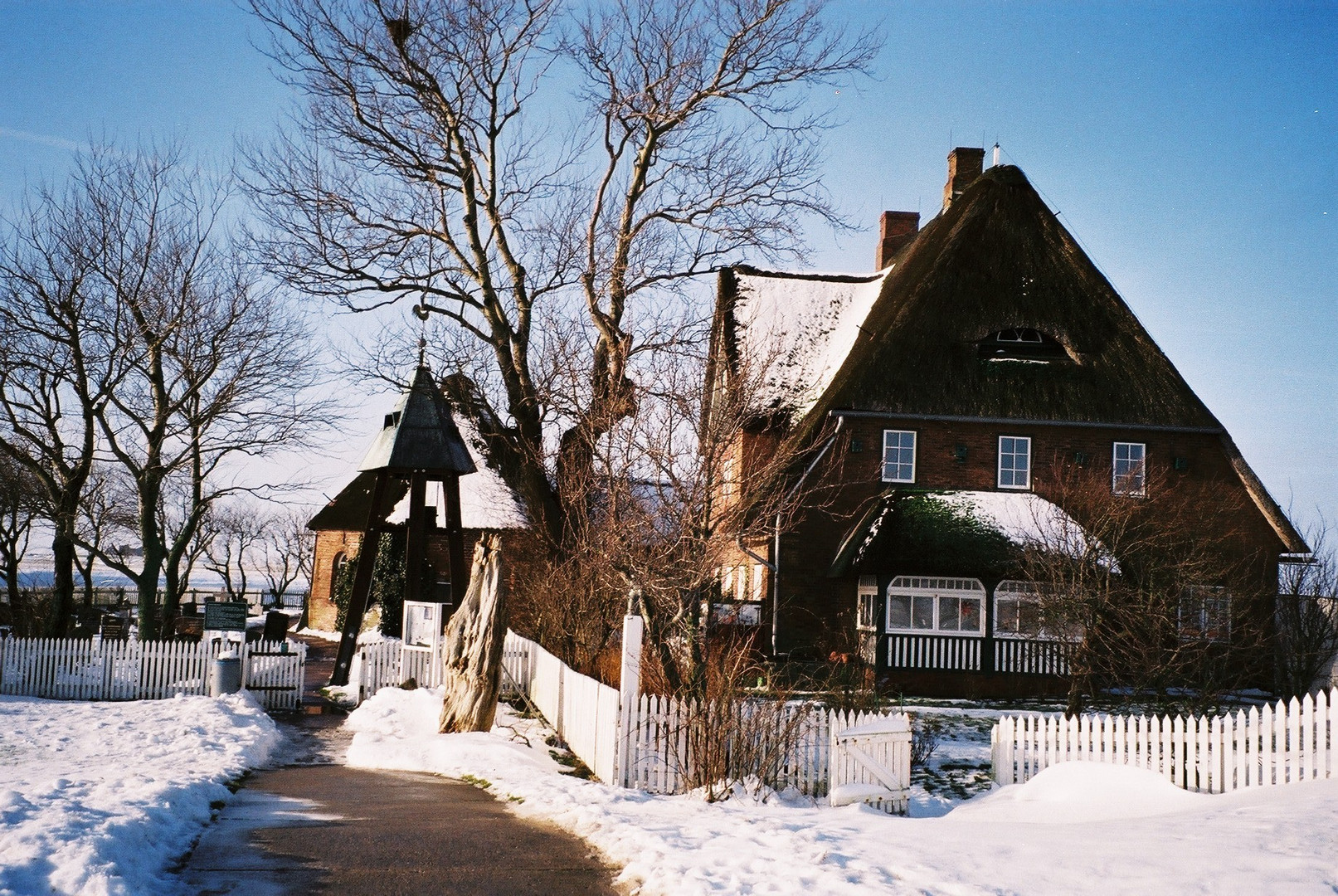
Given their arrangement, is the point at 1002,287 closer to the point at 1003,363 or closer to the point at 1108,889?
the point at 1003,363

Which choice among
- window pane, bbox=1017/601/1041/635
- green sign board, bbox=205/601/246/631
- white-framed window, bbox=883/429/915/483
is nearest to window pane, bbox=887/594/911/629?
window pane, bbox=1017/601/1041/635

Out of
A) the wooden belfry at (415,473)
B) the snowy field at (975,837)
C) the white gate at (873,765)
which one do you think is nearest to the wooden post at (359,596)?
the wooden belfry at (415,473)

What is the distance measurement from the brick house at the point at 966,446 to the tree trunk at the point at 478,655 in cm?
808

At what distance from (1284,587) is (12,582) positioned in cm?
3215

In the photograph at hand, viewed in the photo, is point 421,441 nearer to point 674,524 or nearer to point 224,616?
point 224,616

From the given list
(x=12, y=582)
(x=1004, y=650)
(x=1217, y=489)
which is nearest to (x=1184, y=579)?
(x=1004, y=650)

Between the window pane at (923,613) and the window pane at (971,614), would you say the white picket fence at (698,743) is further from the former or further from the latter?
the window pane at (971,614)

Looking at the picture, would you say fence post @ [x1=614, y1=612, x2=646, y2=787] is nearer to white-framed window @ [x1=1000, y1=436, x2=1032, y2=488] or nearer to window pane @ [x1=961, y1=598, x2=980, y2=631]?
window pane @ [x1=961, y1=598, x2=980, y2=631]

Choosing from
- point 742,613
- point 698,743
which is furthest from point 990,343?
point 698,743

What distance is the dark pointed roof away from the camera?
22.9 m

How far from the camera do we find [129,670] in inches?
786

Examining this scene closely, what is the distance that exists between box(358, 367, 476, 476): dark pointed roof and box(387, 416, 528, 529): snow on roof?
601 centimetres

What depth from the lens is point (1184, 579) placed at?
1995cm

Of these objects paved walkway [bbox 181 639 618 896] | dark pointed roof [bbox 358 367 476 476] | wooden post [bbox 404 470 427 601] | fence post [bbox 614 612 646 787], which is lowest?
paved walkway [bbox 181 639 618 896]
